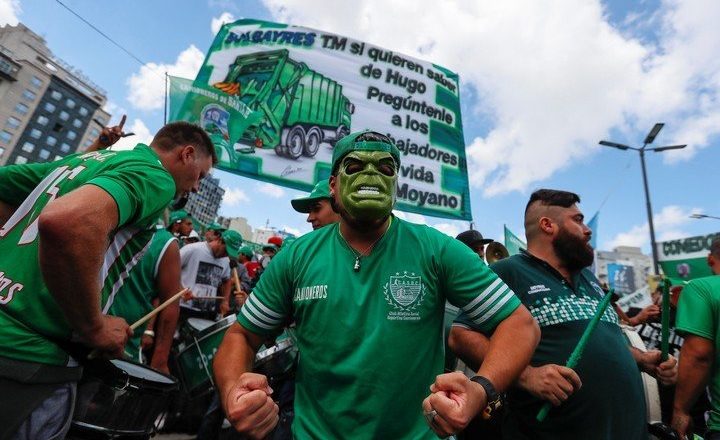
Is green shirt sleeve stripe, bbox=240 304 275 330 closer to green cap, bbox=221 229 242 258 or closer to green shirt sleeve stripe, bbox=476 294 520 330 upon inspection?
green shirt sleeve stripe, bbox=476 294 520 330

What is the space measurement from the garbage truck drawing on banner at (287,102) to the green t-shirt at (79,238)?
442 centimetres

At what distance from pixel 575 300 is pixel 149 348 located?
4.16 metres

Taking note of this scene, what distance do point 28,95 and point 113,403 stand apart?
98.3 metres

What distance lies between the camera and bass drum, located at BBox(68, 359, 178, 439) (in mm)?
1894

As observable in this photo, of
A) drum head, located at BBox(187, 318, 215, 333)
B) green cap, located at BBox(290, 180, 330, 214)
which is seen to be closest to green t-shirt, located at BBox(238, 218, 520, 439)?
green cap, located at BBox(290, 180, 330, 214)

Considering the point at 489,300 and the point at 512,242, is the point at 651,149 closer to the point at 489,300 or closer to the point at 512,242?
the point at 512,242

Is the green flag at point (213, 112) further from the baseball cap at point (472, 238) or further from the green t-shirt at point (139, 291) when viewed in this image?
the baseball cap at point (472, 238)

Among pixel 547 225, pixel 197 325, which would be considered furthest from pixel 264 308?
pixel 197 325

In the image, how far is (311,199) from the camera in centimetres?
362

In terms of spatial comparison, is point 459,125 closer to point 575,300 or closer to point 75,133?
point 575,300

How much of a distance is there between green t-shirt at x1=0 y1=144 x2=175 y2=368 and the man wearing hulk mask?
2.26ft

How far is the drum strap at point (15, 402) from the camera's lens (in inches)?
61.0

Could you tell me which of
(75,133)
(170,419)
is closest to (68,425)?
(170,419)

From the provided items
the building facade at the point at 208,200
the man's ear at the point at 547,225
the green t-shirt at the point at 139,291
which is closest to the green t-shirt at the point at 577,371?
the man's ear at the point at 547,225
